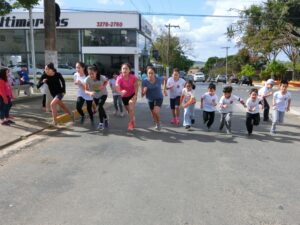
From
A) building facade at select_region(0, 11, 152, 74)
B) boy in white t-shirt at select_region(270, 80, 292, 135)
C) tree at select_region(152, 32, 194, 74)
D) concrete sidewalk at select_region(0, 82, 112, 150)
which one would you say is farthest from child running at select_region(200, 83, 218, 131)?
tree at select_region(152, 32, 194, 74)

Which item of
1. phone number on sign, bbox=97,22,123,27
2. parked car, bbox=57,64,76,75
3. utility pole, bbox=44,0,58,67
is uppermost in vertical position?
phone number on sign, bbox=97,22,123,27

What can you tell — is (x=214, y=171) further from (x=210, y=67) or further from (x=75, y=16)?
(x=210, y=67)

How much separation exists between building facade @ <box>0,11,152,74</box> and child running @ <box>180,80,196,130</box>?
120 feet

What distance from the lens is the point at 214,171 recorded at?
615 centimetres

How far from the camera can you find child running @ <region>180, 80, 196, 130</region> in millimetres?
9961

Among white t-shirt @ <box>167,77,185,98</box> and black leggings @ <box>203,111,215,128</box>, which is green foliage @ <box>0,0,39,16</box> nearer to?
white t-shirt @ <box>167,77,185,98</box>

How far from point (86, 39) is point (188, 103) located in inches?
1578

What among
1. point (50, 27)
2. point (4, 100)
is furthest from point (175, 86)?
point (50, 27)

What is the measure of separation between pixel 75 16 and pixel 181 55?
42.1 metres

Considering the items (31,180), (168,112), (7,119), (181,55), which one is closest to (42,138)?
(7,119)

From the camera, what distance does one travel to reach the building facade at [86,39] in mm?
47031

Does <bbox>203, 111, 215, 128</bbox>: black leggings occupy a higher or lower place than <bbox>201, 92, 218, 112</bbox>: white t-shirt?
lower

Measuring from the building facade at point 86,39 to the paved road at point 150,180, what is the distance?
3866cm

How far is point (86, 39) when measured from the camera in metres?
48.0
